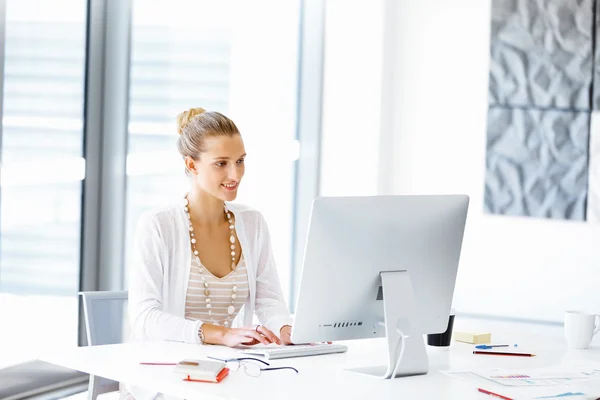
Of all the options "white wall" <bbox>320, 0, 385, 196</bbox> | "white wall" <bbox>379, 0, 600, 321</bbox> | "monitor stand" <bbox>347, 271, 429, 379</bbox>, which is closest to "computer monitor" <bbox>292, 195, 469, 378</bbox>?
"monitor stand" <bbox>347, 271, 429, 379</bbox>

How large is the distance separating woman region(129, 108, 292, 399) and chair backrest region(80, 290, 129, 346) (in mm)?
77

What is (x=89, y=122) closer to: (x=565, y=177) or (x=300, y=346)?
(x=300, y=346)

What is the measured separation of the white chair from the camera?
9.21 ft

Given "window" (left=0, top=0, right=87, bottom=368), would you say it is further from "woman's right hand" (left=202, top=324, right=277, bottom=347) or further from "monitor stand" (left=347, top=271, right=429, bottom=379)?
"monitor stand" (left=347, top=271, right=429, bottom=379)

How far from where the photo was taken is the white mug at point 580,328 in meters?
2.72

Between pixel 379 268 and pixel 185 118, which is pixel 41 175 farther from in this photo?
pixel 379 268

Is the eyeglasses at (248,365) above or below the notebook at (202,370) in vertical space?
below

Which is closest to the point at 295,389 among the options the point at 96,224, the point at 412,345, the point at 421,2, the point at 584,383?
the point at 412,345

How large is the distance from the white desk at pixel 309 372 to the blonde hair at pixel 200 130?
73cm

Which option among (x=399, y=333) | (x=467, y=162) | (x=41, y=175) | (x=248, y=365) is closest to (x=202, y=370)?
(x=248, y=365)

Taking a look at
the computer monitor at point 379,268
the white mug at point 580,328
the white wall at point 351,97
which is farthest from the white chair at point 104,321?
the white wall at point 351,97

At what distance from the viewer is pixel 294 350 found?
2449 millimetres

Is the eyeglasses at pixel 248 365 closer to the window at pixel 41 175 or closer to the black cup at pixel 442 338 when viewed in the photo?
the black cup at pixel 442 338

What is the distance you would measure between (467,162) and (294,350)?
8.56ft
